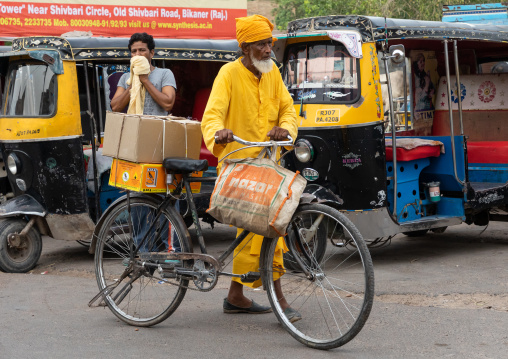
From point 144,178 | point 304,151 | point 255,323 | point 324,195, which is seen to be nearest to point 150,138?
point 144,178

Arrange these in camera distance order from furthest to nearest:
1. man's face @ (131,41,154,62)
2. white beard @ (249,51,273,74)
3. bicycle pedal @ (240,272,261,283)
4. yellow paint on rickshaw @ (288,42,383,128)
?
yellow paint on rickshaw @ (288,42,383,128) → man's face @ (131,41,154,62) → white beard @ (249,51,273,74) → bicycle pedal @ (240,272,261,283)

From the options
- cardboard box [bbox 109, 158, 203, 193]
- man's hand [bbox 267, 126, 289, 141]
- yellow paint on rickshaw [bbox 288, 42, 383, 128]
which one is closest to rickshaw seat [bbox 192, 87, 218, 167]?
yellow paint on rickshaw [bbox 288, 42, 383, 128]

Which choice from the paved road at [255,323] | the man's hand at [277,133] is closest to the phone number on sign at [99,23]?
the paved road at [255,323]

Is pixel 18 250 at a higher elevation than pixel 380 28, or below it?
below

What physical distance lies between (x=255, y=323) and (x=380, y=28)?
302 cm

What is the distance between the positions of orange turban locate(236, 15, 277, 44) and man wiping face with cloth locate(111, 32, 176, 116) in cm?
182

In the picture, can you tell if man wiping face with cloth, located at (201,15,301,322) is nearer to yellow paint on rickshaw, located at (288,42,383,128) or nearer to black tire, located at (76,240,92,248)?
yellow paint on rickshaw, located at (288,42,383,128)

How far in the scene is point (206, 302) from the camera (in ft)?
18.0

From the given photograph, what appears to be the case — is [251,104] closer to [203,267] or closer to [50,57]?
[203,267]

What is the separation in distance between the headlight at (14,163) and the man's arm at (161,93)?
1701 millimetres

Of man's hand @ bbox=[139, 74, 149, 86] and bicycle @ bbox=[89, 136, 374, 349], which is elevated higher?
man's hand @ bbox=[139, 74, 149, 86]

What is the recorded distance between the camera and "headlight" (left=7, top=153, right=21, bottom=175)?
7.10 meters

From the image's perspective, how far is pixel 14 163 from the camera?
23.3ft

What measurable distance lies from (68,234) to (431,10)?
13044mm
